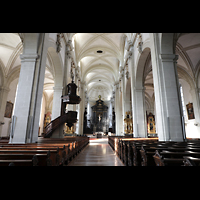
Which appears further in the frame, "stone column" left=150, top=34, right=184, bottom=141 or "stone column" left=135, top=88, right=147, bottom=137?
"stone column" left=135, top=88, right=147, bottom=137

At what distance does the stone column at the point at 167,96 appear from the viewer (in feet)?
18.6

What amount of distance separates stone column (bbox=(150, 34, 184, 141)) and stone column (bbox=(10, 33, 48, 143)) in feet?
17.8

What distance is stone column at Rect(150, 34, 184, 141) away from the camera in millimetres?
5680

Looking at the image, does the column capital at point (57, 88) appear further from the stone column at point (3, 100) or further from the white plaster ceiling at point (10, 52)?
the stone column at point (3, 100)

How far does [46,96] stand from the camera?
75.2ft

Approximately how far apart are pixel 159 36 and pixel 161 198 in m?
6.87

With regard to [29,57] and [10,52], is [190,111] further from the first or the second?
[10,52]

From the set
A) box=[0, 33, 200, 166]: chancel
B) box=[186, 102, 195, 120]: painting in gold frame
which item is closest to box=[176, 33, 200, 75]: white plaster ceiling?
box=[0, 33, 200, 166]: chancel

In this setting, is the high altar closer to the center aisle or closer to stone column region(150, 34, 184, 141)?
the center aisle

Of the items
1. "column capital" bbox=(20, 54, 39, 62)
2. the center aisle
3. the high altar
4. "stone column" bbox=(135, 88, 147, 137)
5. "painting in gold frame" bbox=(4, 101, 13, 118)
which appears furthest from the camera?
the high altar
